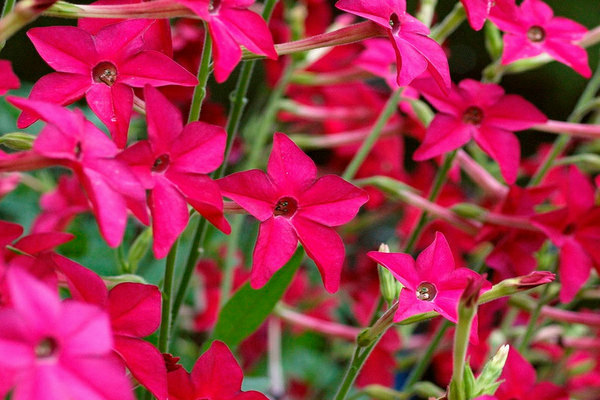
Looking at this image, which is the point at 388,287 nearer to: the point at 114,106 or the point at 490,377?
the point at 490,377

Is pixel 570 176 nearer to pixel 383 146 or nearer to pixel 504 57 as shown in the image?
pixel 504 57

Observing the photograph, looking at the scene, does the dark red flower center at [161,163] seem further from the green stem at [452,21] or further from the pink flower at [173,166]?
the green stem at [452,21]

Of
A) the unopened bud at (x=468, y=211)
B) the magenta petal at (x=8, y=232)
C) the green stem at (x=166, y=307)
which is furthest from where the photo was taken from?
the unopened bud at (x=468, y=211)

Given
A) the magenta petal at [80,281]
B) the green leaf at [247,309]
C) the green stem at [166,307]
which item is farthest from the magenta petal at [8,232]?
the green leaf at [247,309]

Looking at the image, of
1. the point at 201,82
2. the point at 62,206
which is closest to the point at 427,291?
the point at 201,82

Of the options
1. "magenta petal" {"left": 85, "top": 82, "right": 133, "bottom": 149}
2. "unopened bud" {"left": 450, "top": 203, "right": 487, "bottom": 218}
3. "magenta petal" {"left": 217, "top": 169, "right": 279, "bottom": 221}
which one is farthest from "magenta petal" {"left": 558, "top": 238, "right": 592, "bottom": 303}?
"magenta petal" {"left": 85, "top": 82, "right": 133, "bottom": 149}

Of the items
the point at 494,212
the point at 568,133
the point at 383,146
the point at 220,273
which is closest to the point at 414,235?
the point at 494,212

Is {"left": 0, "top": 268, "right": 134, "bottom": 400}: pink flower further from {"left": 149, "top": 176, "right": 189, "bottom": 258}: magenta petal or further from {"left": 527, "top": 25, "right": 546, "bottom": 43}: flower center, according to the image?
{"left": 527, "top": 25, "right": 546, "bottom": 43}: flower center
